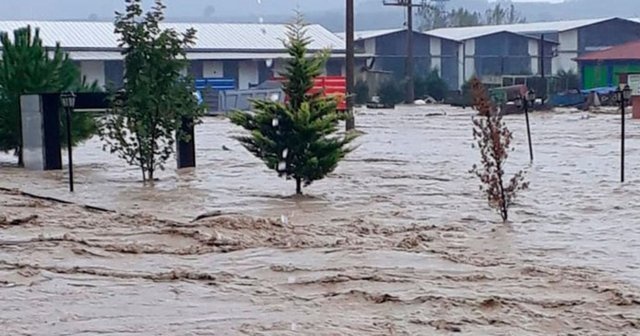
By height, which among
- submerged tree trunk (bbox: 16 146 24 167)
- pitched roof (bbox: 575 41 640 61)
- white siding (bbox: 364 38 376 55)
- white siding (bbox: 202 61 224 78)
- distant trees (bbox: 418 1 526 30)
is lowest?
submerged tree trunk (bbox: 16 146 24 167)

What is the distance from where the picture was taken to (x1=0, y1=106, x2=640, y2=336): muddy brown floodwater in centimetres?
1030

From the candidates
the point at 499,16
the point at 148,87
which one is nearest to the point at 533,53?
the point at 499,16

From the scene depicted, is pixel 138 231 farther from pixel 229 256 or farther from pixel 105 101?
pixel 105 101

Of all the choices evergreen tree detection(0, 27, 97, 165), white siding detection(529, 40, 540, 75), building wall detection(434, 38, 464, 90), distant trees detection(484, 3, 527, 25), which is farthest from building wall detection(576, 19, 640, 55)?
evergreen tree detection(0, 27, 97, 165)

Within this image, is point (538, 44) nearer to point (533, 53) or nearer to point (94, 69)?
point (533, 53)

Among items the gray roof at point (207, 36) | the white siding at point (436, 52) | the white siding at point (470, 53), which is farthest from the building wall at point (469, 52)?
the gray roof at point (207, 36)

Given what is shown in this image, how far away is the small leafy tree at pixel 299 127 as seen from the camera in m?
19.6

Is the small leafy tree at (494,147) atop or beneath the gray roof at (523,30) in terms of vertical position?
beneath

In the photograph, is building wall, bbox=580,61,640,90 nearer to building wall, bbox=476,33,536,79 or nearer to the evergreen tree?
building wall, bbox=476,33,536,79

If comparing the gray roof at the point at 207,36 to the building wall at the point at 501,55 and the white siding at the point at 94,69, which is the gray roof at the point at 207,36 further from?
the building wall at the point at 501,55

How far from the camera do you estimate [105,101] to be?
79.7 ft

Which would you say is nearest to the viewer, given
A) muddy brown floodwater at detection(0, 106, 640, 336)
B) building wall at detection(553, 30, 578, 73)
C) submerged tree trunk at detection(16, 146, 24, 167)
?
muddy brown floodwater at detection(0, 106, 640, 336)

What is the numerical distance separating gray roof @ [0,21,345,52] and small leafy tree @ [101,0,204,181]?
4367cm

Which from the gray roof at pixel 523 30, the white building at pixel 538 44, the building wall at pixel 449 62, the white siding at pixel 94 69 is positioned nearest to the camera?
the white siding at pixel 94 69
